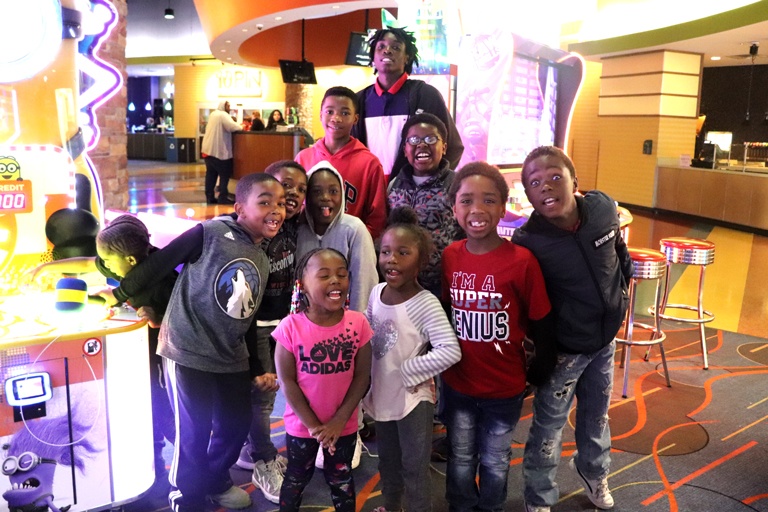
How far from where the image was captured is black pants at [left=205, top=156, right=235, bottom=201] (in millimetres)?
9961

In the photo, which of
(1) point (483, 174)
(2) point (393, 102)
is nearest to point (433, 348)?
(1) point (483, 174)

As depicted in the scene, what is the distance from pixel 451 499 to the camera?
2.15 meters

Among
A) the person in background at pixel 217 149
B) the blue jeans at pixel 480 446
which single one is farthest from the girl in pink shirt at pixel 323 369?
the person in background at pixel 217 149

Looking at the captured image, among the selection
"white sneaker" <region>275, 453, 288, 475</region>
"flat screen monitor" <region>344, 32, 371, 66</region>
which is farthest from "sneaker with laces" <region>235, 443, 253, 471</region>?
"flat screen monitor" <region>344, 32, 371, 66</region>

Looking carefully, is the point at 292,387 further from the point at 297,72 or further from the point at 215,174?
the point at 297,72

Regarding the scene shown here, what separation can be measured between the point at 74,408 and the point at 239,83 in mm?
19434

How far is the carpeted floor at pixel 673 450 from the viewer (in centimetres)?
246

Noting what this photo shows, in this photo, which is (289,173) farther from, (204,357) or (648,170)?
(648,170)

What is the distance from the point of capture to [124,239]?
209 centimetres

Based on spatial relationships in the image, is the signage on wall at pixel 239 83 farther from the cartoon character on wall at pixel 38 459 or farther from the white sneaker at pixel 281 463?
the cartoon character on wall at pixel 38 459

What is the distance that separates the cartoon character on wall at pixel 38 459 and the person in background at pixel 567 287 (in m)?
1.53

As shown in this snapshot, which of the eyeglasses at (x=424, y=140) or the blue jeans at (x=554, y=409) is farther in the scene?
the eyeglasses at (x=424, y=140)

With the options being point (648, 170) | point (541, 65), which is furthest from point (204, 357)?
point (648, 170)

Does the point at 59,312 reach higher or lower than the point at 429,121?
lower
